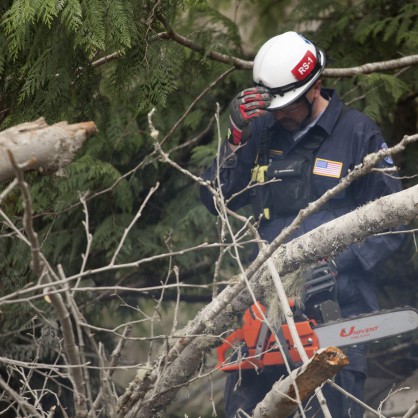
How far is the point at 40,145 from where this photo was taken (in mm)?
3119

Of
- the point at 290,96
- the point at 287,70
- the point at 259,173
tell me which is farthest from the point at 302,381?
the point at 287,70

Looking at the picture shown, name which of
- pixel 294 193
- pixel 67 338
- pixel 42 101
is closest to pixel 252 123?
pixel 294 193

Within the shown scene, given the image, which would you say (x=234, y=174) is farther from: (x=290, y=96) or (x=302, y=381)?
(x=302, y=381)

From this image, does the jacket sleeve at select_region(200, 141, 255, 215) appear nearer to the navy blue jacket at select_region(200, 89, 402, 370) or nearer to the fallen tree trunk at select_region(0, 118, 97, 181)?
the navy blue jacket at select_region(200, 89, 402, 370)

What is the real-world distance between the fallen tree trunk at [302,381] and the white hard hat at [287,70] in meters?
2.07

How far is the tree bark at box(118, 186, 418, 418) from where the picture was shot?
3621 mm

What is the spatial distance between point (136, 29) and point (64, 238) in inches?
95.4

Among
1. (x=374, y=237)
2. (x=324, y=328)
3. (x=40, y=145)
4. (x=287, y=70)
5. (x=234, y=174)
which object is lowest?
(x=324, y=328)

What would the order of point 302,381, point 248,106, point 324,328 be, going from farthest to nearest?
point 248,106 → point 324,328 → point 302,381

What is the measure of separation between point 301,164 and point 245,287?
1.35 m

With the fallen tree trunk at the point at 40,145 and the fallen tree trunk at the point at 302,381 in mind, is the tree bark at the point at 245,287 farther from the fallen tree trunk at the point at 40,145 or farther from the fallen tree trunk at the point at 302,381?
the fallen tree trunk at the point at 40,145

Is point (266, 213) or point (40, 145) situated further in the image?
point (266, 213)

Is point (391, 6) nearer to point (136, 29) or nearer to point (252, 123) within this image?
point (252, 123)

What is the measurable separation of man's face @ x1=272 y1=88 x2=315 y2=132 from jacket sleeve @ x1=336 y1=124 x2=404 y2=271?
41cm
